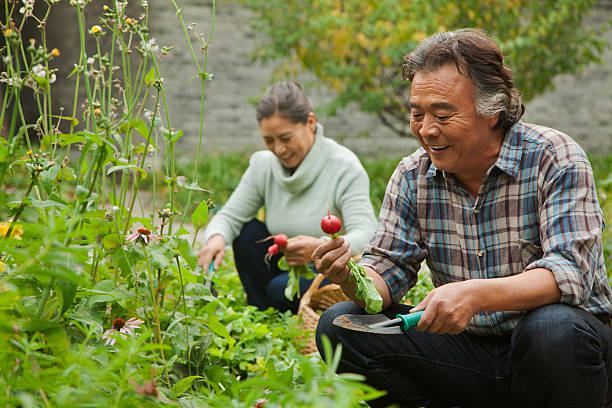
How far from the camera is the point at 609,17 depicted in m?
9.80

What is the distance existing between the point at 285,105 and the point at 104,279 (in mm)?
1464

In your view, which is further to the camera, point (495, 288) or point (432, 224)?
point (432, 224)

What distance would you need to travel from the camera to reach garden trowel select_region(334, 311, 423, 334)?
161cm

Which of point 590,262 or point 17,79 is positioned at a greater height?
point 17,79

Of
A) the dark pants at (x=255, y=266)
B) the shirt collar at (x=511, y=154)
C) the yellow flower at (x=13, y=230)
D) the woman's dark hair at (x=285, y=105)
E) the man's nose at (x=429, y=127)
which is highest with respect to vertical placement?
the man's nose at (x=429, y=127)

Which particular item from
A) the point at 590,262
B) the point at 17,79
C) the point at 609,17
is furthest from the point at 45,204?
the point at 609,17

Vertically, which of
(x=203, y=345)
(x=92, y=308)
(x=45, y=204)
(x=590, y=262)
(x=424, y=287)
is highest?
(x=45, y=204)

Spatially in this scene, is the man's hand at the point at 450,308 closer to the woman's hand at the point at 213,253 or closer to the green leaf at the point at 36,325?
the green leaf at the point at 36,325

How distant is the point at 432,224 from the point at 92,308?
102cm

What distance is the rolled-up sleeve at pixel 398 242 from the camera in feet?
6.42

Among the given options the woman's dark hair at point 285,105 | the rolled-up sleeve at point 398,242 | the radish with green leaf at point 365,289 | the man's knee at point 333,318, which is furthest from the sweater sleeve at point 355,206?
the radish with green leaf at point 365,289

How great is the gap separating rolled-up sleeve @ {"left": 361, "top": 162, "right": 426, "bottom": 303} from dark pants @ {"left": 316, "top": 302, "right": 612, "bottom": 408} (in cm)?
10

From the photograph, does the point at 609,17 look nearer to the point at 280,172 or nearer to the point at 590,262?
the point at 280,172

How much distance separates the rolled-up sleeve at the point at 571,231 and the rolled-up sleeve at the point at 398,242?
388 millimetres
